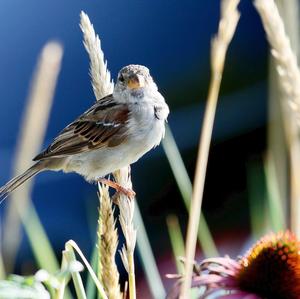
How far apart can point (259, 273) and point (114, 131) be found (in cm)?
65

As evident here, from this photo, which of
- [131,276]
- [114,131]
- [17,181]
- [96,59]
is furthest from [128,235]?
[114,131]

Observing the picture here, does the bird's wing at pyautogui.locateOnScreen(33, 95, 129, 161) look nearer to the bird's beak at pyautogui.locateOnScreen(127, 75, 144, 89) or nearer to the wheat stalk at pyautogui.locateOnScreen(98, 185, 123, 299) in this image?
the bird's beak at pyautogui.locateOnScreen(127, 75, 144, 89)

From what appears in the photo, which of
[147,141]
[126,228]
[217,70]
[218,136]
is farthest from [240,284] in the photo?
[218,136]

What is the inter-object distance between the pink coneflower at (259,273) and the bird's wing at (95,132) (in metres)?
0.55

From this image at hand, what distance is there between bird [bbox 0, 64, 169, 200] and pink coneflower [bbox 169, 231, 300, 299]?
48 centimetres

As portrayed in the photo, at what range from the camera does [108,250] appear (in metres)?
0.80

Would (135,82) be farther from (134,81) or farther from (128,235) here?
(128,235)

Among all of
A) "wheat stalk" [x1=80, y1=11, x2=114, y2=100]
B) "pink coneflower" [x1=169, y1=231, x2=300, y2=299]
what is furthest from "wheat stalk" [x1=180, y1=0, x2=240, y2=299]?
"wheat stalk" [x1=80, y1=11, x2=114, y2=100]

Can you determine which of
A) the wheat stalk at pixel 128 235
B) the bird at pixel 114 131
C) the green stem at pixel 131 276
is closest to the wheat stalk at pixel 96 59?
the wheat stalk at pixel 128 235

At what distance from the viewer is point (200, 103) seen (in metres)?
2.31

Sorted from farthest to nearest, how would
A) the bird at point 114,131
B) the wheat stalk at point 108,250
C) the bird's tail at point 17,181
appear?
the bird at point 114,131 → the bird's tail at point 17,181 → the wheat stalk at point 108,250

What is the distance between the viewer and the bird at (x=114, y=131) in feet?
4.42

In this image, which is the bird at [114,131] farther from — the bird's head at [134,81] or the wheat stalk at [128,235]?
the wheat stalk at [128,235]

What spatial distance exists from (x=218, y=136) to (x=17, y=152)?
137 cm
